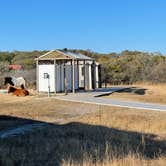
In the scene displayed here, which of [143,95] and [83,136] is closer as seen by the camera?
[83,136]

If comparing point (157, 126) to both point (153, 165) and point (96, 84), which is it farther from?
point (96, 84)

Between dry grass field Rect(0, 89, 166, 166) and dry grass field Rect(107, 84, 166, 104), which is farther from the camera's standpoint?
dry grass field Rect(107, 84, 166, 104)

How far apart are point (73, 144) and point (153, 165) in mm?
3650

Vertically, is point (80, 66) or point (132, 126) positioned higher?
point (80, 66)

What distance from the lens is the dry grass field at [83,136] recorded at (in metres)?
9.45

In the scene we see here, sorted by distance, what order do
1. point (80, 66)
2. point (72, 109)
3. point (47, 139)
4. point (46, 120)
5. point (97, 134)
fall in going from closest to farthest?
point (47, 139), point (97, 134), point (46, 120), point (72, 109), point (80, 66)

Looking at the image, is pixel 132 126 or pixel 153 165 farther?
pixel 132 126

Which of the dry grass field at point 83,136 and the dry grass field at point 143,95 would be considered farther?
the dry grass field at point 143,95

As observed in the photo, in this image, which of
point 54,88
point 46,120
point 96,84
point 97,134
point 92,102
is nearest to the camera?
point 97,134

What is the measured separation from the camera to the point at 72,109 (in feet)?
81.6

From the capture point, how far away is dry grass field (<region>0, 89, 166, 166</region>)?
372 inches

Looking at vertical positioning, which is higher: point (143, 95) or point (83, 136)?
point (143, 95)

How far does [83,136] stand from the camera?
1430 cm

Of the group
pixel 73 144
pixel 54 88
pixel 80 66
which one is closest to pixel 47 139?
pixel 73 144
